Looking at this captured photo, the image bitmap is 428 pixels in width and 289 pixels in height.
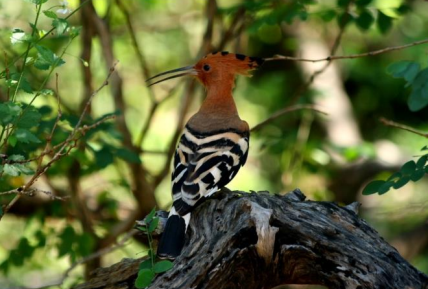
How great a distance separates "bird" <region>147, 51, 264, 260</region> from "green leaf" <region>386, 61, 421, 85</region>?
84cm

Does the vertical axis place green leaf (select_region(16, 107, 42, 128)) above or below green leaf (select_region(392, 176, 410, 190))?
below

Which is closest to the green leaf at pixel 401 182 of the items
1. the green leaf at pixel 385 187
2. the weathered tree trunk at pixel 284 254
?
the green leaf at pixel 385 187

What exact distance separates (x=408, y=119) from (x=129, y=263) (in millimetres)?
4085

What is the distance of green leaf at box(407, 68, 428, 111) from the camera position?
9.18 feet

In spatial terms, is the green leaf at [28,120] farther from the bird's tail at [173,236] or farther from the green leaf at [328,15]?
the green leaf at [328,15]

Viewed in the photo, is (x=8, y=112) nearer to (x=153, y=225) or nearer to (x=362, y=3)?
(x=153, y=225)

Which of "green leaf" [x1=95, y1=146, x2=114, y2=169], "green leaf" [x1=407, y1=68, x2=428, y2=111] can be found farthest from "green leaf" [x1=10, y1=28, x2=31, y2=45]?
"green leaf" [x1=407, y1=68, x2=428, y2=111]

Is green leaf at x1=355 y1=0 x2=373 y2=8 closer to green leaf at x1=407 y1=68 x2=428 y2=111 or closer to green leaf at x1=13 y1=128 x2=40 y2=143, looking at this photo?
green leaf at x1=407 y1=68 x2=428 y2=111

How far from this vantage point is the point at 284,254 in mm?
2646

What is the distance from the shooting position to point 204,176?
324 cm

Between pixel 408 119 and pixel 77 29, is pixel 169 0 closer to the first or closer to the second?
pixel 408 119

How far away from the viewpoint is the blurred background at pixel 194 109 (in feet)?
14.0

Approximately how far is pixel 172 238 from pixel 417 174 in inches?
35.0

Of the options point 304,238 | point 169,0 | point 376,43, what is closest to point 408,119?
point 376,43
